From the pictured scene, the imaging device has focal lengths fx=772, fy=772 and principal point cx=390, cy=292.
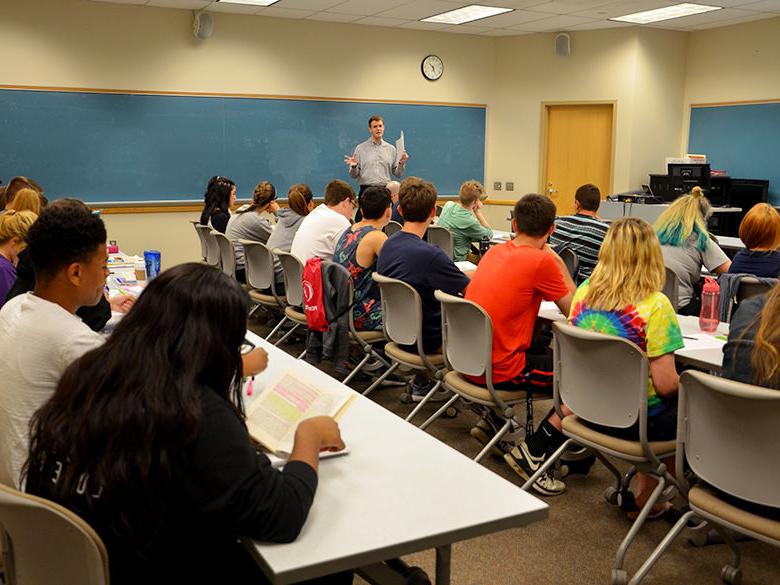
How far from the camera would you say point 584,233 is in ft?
17.1

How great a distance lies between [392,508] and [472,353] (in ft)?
5.91

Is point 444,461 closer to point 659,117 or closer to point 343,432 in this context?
point 343,432

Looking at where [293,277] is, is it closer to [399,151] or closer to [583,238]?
[583,238]

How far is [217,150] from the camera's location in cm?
902

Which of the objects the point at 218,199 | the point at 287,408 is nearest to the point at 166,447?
the point at 287,408

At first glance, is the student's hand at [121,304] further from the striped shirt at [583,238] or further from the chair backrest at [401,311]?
the striped shirt at [583,238]

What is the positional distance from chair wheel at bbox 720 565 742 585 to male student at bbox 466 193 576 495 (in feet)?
2.81

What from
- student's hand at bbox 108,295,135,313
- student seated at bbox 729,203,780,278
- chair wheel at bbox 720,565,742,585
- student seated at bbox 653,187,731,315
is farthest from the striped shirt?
student's hand at bbox 108,295,135,313

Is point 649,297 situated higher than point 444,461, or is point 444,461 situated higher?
point 649,297

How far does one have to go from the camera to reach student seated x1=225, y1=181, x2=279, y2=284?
621cm

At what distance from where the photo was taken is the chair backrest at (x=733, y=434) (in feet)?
6.58

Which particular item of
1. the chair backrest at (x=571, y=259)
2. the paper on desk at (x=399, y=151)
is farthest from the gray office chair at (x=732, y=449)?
the paper on desk at (x=399, y=151)

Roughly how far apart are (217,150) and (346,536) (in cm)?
806

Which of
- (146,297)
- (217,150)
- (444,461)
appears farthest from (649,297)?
(217,150)
